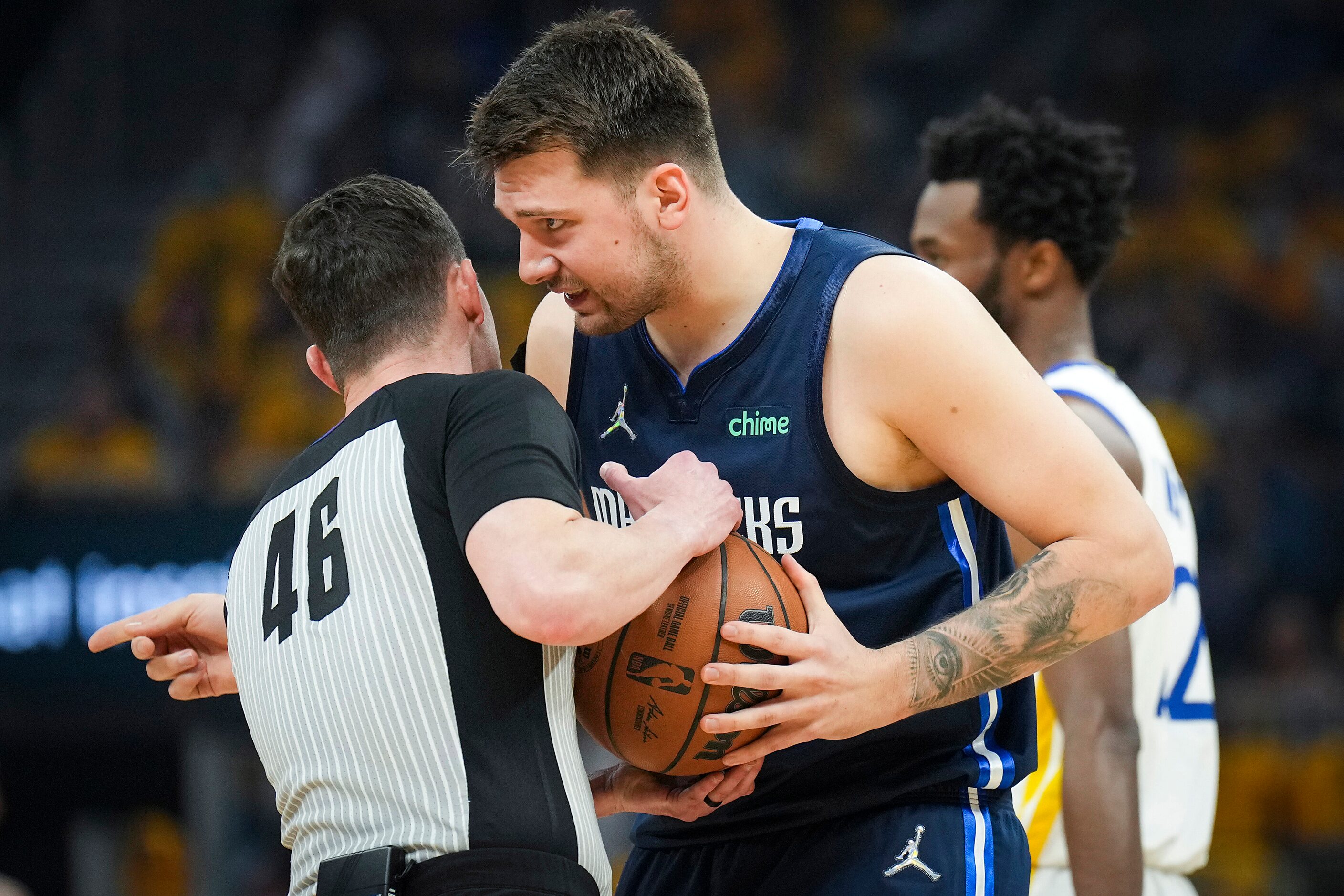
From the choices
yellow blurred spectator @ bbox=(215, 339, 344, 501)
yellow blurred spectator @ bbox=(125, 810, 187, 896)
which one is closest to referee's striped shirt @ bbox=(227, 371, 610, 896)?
yellow blurred spectator @ bbox=(215, 339, 344, 501)

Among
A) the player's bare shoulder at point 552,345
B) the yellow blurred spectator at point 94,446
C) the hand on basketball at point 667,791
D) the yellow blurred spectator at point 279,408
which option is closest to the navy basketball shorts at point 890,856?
the hand on basketball at point 667,791

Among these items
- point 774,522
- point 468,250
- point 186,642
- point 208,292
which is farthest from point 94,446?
point 774,522

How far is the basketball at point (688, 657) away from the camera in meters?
2.46

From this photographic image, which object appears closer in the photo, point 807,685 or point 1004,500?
point 807,685

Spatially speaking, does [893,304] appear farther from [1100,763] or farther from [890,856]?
[1100,763]

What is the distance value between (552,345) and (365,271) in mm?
689

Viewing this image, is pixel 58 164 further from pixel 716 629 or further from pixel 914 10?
pixel 716 629

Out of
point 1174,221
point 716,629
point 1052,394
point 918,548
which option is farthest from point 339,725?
point 1174,221

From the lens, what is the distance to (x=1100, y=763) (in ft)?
11.3

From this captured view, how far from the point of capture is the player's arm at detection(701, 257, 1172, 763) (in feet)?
8.48

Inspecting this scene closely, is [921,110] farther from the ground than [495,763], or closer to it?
farther from the ground

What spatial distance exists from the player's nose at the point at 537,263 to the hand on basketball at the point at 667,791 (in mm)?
939

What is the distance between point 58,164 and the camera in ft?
38.9

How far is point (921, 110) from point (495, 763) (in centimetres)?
1047
